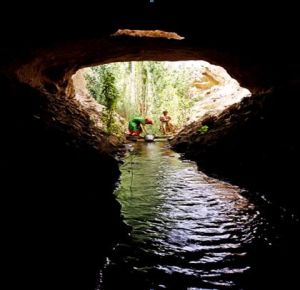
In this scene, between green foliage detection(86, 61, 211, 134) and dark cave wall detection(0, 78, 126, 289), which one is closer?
dark cave wall detection(0, 78, 126, 289)

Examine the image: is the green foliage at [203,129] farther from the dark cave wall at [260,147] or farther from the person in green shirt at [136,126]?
the person in green shirt at [136,126]

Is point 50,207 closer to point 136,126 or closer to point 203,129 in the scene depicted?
point 203,129

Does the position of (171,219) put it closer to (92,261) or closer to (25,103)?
(92,261)

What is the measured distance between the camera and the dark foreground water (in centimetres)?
337

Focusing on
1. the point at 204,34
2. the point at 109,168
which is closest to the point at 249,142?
the point at 204,34

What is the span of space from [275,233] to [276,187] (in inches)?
59.3

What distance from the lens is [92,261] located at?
353 cm

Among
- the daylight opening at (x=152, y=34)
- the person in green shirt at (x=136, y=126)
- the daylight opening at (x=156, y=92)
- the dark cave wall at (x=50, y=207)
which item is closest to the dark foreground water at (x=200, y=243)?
the dark cave wall at (x=50, y=207)

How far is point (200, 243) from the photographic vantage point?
4.29 m

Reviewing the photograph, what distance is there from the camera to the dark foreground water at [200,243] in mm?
3367

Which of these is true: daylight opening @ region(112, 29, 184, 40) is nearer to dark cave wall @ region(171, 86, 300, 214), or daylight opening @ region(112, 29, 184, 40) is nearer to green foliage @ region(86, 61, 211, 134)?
dark cave wall @ region(171, 86, 300, 214)

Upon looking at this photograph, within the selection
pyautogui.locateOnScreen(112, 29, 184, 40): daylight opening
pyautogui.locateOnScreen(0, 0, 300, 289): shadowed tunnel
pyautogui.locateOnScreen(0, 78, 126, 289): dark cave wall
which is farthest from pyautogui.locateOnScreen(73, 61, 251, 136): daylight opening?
pyautogui.locateOnScreen(0, 78, 126, 289): dark cave wall

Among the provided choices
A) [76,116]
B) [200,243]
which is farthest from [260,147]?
[76,116]

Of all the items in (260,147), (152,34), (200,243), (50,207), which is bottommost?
(200,243)
